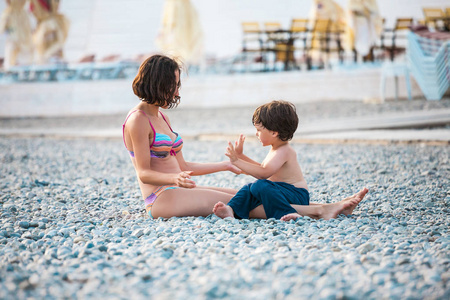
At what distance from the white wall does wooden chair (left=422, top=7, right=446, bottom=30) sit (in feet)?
13.7

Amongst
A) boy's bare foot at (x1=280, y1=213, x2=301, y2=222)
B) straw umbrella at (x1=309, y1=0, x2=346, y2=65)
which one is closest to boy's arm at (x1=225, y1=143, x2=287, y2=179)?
boy's bare foot at (x1=280, y1=213, x2=301, y2=222)

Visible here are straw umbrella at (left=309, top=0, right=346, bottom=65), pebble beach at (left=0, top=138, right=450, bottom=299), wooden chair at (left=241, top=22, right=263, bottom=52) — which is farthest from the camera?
straw umbrella at (left=309, top=0, right=346, bottom=65)

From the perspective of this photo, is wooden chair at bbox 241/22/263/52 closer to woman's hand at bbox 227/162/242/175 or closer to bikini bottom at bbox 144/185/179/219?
woman's hand at bbox 227/162/242/175

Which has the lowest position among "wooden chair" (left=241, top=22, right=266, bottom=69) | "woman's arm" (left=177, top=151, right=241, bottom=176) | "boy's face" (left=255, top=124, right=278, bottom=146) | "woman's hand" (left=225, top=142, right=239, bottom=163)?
"woman's arm" (left=177, top=151, right=241, bottom=176)

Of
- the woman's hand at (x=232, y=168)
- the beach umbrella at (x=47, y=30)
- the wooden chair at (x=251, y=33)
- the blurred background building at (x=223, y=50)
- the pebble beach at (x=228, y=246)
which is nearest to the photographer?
the pebble beach at (x=228, y=246)

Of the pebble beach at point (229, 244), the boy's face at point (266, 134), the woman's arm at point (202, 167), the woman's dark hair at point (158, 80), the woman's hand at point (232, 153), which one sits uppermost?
the woman's dark hair at point (158, 80)

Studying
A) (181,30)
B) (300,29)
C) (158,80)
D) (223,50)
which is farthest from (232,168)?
(223,50)

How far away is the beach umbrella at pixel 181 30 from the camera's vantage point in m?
11.4

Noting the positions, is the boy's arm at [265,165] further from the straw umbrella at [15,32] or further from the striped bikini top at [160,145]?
the straw umbrella at [15,32]

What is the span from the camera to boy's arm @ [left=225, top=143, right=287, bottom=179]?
2.57 metres

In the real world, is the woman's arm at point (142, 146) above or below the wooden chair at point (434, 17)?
below

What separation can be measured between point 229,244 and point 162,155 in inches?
29.6

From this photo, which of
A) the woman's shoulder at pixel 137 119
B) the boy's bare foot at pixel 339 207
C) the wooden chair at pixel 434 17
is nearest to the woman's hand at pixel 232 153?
the woman's shoulder at pixel 137 119

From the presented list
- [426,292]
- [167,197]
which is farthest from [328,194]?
[426,292]
